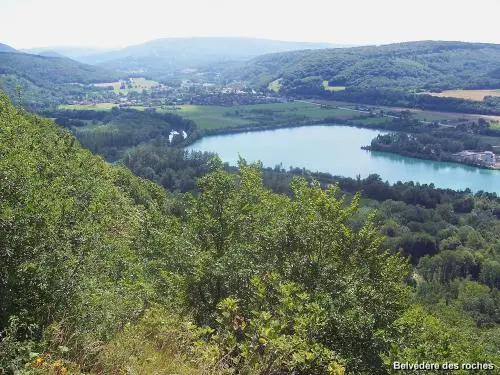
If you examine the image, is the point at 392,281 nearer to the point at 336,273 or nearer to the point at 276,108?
the point at 336,273

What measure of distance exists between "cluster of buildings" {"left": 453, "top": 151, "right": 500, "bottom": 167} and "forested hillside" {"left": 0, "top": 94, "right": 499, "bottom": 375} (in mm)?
100501

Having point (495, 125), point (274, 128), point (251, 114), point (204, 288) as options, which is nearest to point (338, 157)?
point (274, 128)

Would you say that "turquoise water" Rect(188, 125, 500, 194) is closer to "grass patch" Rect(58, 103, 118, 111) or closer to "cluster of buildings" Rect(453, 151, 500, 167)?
"cluster of buildings" Rect(453, 151, 500, 167)

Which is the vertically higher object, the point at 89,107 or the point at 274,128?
the point at 89,107

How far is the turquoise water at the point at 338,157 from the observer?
327ft

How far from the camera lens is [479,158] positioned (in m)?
107

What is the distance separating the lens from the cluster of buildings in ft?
346

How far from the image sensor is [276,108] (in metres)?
174

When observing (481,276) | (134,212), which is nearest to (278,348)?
(134,212)

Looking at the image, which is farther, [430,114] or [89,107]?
[89,107]

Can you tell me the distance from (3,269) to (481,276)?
57038 mm

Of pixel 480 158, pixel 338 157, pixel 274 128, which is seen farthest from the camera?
pixel 274 128

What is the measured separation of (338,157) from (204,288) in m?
107

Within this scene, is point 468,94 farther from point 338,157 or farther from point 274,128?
point 338,157
